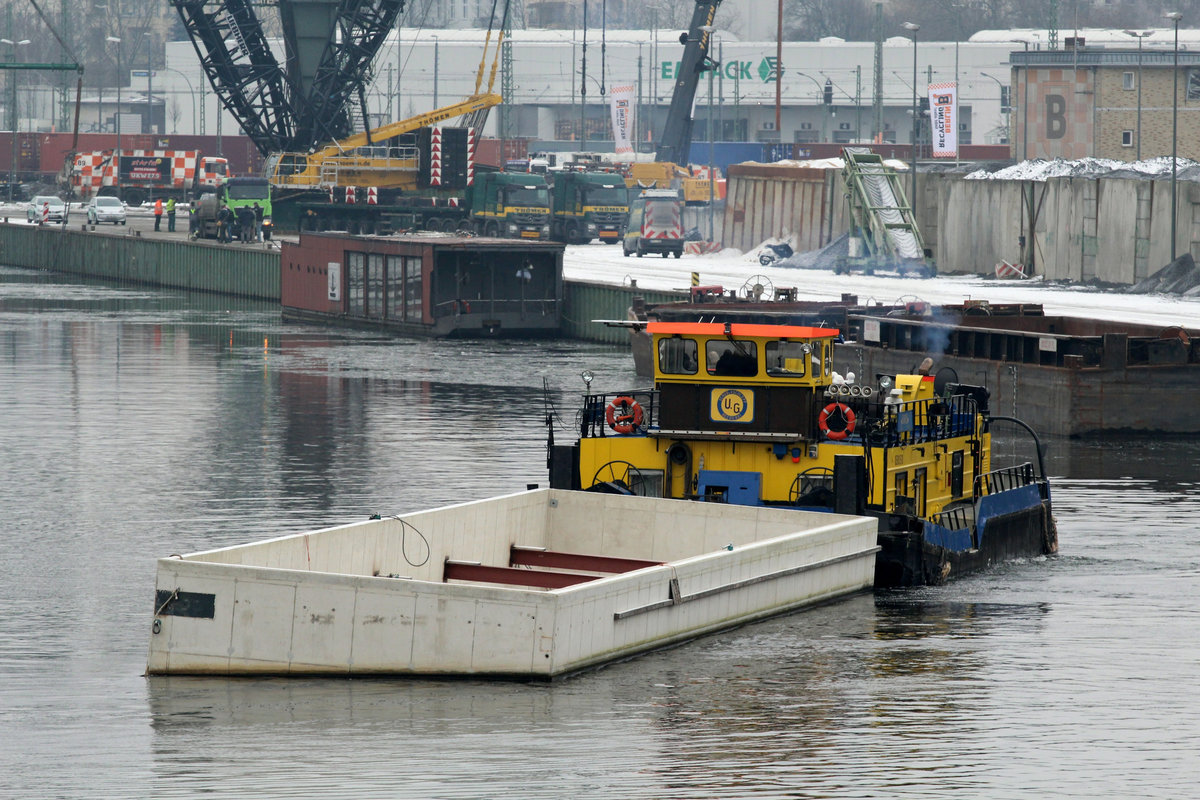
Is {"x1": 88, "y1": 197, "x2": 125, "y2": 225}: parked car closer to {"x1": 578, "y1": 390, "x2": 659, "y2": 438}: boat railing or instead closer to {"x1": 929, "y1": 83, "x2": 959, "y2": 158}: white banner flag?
{"x1": 929, "y1": 83, "x2": 959, "y2": 158}: white banner flag

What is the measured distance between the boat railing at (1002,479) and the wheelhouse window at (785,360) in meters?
4.27

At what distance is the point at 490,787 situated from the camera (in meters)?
14.5

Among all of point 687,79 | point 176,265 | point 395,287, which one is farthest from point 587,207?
point 395,287

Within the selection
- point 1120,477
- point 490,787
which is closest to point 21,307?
point 1120,477

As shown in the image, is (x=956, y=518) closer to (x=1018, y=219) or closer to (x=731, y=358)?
(x=731, y=358)

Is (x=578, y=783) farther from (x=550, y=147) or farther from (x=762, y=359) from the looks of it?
(x=550, y=147)

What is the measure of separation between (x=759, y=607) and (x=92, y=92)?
596 ft

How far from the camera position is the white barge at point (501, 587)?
674 inches

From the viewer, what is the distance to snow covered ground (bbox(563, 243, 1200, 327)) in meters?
54.6

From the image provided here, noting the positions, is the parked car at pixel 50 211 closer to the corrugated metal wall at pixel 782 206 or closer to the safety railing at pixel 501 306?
the corrugated metal wall at pixel 782 206

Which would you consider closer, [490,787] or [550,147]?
[490,787]

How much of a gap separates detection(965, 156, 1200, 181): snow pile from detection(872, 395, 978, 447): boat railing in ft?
147

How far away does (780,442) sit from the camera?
2303 cm

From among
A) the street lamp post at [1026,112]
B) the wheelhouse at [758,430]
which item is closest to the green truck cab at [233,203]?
the street lamp post at [1026,112]
